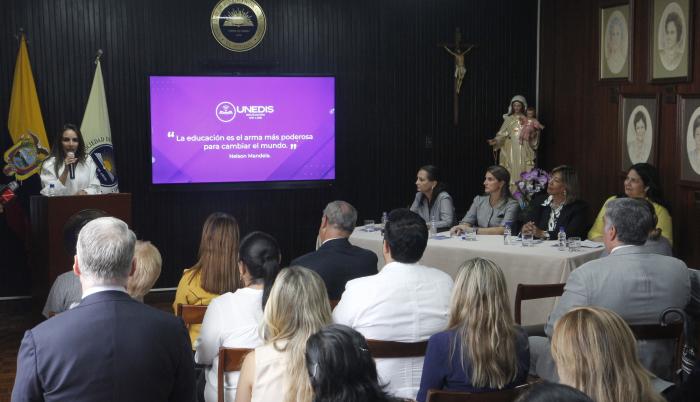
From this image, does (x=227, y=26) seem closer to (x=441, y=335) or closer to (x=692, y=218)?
(x=692, y=218)

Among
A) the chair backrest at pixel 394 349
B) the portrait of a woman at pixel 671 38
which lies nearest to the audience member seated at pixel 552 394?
the chair backrest at pixel 394 349

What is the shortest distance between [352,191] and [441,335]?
609 cm

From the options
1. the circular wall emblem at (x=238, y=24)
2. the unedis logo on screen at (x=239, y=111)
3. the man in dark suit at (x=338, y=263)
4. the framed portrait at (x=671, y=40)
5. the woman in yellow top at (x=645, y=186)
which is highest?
the circular wall emblem at (x=238, y=24)

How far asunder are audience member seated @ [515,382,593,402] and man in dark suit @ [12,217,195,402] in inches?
45.9

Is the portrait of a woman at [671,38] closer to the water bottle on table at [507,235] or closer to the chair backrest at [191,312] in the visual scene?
the water bottle on table at [507,235]

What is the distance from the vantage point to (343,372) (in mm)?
1965

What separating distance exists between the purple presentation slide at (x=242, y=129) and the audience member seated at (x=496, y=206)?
204 centimetres

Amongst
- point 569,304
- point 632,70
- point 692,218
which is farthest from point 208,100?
point 569,304

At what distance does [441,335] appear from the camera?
294cm

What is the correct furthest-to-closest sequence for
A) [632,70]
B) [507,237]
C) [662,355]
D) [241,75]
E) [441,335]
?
[241,75] → [632,70] → [507,237] → [662,355] → [441,335]

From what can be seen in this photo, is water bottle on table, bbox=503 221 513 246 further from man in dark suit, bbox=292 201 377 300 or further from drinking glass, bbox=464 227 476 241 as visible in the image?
man in dark suit, bbox=292 201 377 300

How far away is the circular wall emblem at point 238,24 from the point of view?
27.3 ft

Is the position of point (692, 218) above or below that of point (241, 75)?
Result: below

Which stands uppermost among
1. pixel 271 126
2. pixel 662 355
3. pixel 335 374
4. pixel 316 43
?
pixel 316 43
